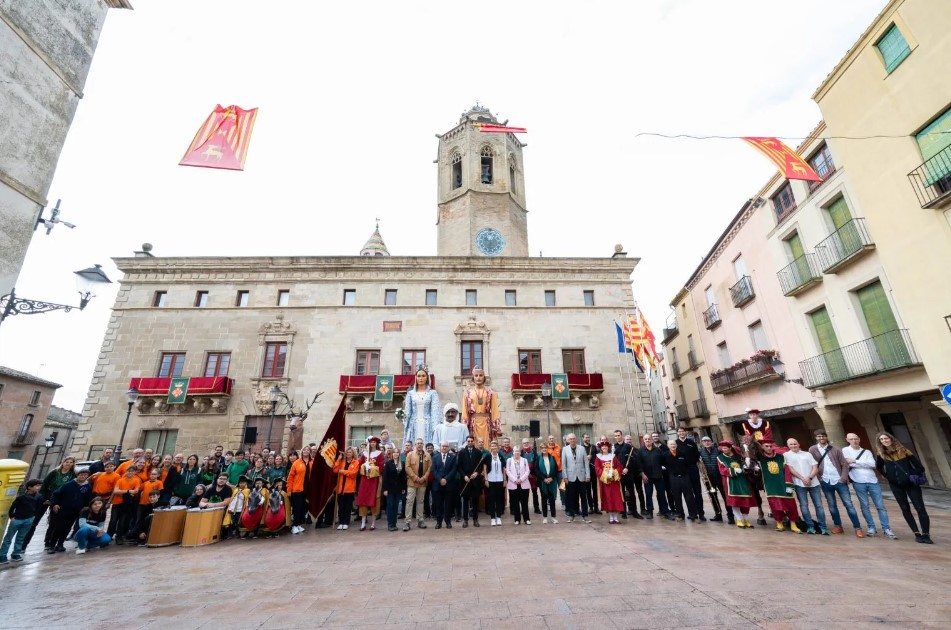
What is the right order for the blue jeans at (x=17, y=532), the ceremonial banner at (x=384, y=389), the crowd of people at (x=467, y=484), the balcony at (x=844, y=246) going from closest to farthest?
the blue jeans at (x=17, y=532), the crowd of people at (x=467, y=484), the balcony at (x=844, y=246), the ceremonial banner at (x=384, y=389)

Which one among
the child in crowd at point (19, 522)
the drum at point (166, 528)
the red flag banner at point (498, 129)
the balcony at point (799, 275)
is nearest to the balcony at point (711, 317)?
the balcony at point (799, 275)

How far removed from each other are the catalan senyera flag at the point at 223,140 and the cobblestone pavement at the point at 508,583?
7815mm

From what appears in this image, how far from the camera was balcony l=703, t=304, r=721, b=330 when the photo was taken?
20.4 meters

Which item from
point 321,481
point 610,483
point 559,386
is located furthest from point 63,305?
point 559,386

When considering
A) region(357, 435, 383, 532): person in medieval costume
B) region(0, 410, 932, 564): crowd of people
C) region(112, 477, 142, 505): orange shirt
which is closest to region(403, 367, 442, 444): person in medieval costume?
region(0, 410, 932, 564): crowd of people

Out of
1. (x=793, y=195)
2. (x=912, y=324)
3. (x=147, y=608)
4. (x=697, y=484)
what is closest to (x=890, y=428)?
(x=912, y=324)

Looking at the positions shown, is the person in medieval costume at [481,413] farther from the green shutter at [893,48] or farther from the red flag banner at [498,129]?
the green shutter at [893,48]

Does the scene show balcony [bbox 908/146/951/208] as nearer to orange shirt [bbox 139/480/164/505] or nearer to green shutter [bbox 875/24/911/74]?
green shutter [bbox 875/24/911/74]

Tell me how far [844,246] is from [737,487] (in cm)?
983

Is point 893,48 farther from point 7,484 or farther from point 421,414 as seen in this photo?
point 7,484

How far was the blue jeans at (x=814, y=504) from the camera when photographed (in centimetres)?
707

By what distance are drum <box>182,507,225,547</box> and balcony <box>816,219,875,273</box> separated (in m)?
17.7

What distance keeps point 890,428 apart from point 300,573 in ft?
61.1

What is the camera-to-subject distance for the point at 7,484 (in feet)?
19.5
